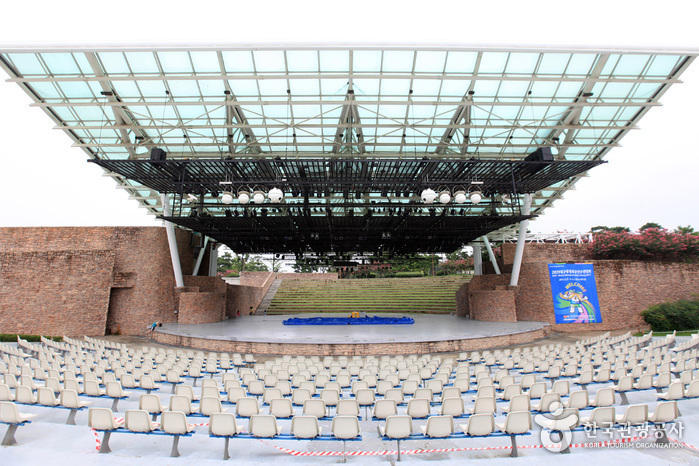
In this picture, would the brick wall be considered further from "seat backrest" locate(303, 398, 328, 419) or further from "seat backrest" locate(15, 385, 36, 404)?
"seat backrest" locate(303, 398, 328, 419)

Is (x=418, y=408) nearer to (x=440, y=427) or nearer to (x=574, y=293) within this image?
(x=440, y=427)

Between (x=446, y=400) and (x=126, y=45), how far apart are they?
38.8 ft

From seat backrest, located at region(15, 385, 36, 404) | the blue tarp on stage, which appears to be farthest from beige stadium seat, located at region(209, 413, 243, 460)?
the blue tarp on stage

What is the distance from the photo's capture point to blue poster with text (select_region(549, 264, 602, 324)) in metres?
18.7

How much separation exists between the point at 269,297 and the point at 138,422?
3285 centimetres

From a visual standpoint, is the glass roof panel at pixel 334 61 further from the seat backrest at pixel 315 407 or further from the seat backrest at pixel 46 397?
the seat backrest at pixel 46 397

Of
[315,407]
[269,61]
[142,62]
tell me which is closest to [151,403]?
[315,407]

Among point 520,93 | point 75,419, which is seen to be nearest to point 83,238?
point 75,419

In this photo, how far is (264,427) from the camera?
4.04m

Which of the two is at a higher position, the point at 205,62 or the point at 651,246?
the point at 205,62

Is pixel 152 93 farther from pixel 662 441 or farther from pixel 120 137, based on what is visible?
pixel 662 441

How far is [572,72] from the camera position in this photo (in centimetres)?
1248

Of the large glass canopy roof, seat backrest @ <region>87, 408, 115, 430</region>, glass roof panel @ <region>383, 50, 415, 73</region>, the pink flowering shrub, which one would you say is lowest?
seat backrest @ <region>87, 408, 115, 430</region>

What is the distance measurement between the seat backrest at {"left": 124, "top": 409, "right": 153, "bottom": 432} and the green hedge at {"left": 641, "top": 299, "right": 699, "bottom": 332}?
74.1 feet
